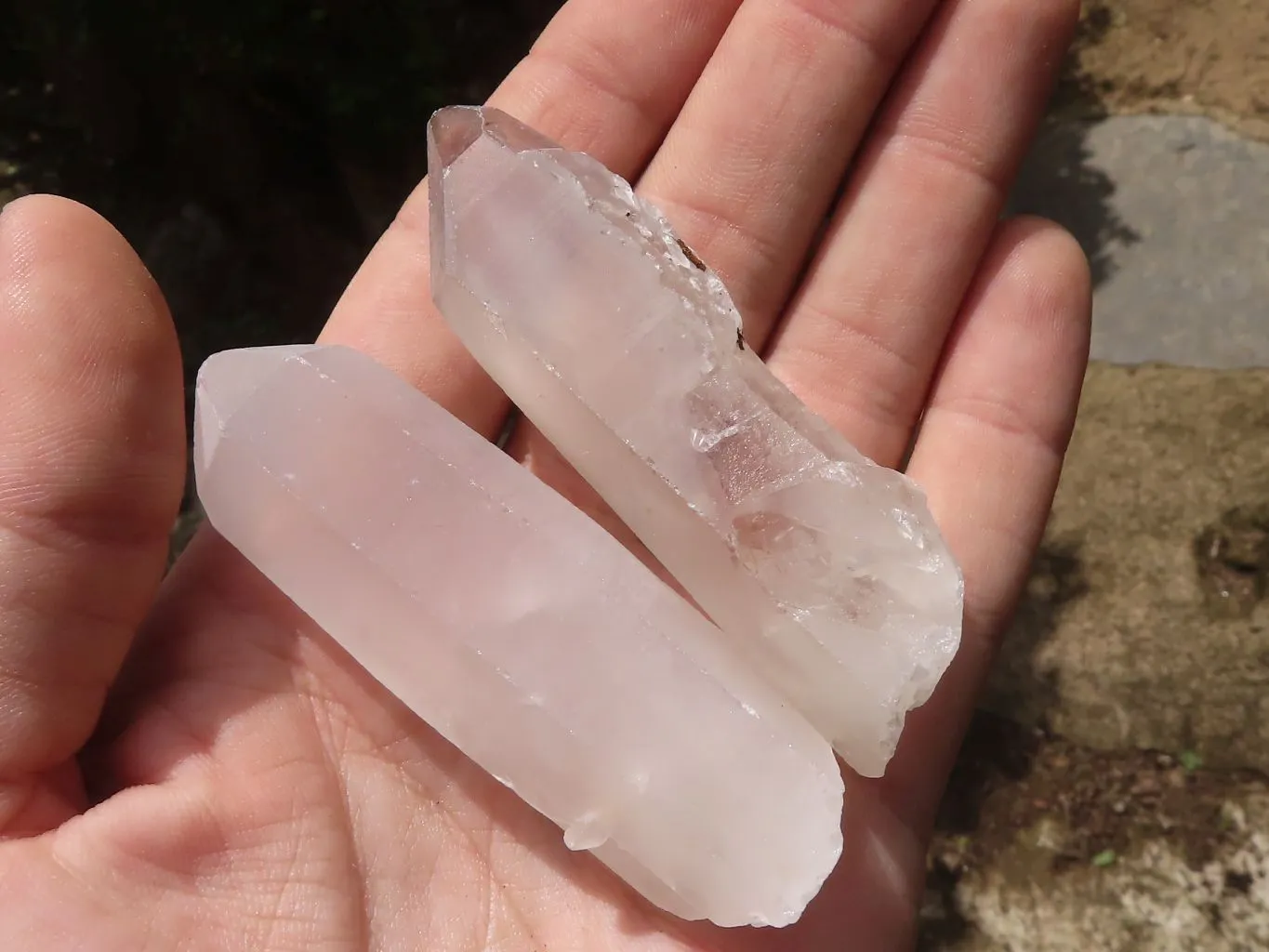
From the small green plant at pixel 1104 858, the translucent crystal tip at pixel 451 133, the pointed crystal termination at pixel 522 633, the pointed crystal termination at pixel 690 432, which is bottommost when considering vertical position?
the small green plant at pixel 1104 858

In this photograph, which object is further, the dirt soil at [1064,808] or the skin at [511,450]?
the dirt soil at [1064,808]

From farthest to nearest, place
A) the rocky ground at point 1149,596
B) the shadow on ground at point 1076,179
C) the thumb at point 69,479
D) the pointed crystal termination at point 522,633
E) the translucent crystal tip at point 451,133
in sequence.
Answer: the shadow on ground at point 1076,179 → the rocky ground at point 1149,596 → the translucent crystal tip at point 451,133 → the pointed crystal termination at point 522,633 → the thumb at point 69,479

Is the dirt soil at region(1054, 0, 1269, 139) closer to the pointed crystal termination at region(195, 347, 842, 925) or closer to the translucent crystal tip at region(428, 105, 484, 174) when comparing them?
the translucent crystal tip at region(428, 105, 484, 174)

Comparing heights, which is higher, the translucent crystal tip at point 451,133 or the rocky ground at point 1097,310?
the translucent crystal tip at point 451,133

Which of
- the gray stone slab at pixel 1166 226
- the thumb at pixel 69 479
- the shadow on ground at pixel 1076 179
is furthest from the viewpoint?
the shadow on ground at pixel 1076 179

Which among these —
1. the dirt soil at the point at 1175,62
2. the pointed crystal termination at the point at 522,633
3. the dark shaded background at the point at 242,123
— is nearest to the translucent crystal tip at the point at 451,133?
the pointed crystal termination at the point at 522,633

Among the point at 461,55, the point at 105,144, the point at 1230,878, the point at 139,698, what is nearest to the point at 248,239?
the point at 105,144

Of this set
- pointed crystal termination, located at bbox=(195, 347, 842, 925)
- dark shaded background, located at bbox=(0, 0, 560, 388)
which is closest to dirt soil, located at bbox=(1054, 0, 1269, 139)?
dark shaded background, located at bbox=(0, 0, 560, 388)

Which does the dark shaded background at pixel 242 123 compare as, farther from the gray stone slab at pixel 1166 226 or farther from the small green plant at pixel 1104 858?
the small green plant at pixel 1104 858
